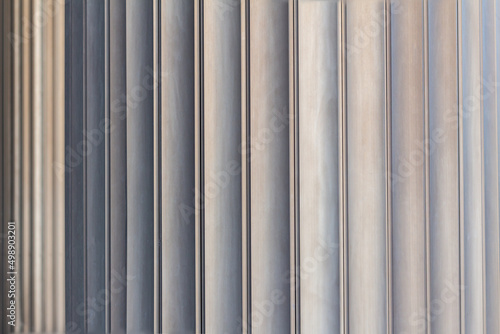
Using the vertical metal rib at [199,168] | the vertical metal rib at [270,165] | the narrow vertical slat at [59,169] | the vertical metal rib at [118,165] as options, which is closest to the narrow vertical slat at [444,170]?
the vertical metal rib at [270,165]

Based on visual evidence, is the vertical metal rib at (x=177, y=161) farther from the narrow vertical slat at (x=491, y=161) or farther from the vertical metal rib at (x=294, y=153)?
the narrow vertical slat at (x=491, y=161)

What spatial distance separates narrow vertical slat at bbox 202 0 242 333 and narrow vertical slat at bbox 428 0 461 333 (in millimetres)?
341

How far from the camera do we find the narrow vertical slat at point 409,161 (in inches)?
29.2

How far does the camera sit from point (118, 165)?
0.79 meters

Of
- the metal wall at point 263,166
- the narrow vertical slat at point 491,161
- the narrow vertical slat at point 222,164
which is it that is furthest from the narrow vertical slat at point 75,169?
the narrow vertical slat at point 491,161

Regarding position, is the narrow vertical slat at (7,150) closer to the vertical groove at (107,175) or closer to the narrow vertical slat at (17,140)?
the narrow vertical slat at (17,140)

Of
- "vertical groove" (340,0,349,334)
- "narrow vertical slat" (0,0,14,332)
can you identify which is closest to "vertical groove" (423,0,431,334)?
"vertical groove" (340,0,349,334)

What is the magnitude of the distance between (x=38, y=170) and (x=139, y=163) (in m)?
0.20

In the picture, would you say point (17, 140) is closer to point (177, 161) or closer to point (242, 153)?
point (177, 161)

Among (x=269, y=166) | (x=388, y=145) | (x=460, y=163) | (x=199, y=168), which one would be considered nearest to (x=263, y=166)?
(x=269, y=166)

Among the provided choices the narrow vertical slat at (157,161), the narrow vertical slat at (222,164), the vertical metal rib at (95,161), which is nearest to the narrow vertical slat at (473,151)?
the narrow vertical slat at (222,164)

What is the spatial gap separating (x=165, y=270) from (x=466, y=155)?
1.88 feet

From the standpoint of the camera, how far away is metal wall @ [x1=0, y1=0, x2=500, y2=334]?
74cm

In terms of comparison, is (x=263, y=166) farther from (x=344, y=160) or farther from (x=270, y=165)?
(x=344, y=160)
